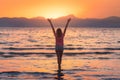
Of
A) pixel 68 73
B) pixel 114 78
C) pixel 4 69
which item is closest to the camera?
pixel 114 78

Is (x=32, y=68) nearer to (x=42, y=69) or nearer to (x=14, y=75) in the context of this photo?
(x=42, y=69)

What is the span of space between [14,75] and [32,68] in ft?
9.49

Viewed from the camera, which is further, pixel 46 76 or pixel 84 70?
pixel 84 70

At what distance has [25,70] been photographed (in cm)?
2114

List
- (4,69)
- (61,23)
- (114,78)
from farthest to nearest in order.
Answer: (61,23), (4,69), (114,78)

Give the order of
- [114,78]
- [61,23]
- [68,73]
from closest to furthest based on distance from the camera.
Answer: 1. [114,78]
2. [68,73]
3. [61,23]

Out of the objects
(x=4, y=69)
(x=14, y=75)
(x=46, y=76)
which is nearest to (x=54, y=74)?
(x=46, y=76)

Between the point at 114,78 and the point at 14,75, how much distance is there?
545 centimetres

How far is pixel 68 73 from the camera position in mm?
20141

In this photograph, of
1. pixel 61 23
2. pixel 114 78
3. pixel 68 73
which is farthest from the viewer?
pixel 61 23

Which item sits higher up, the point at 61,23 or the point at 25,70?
the point at 25,70

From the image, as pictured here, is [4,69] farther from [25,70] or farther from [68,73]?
[68,73]

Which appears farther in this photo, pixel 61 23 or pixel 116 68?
pixel 61 23

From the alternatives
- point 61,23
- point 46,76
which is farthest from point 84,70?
point 61,23
